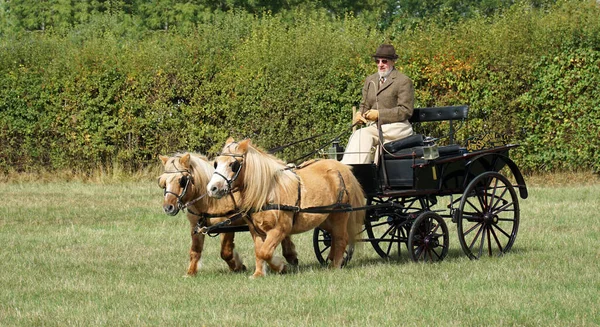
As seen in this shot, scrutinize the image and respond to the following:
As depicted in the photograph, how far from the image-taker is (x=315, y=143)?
738 inches

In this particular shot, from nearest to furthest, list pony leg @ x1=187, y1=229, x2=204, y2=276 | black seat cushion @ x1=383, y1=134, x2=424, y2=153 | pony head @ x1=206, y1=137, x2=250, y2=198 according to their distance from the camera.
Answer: pony head @ x1=206, y1=137, x2=250, y2=198
pony leg @ x1=187, y1=229, x2=204, y2=276
black seat cushion @ x1=383, y1=134, x2=424, y2=153

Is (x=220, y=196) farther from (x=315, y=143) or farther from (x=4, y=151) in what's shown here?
(x=4, y=151)

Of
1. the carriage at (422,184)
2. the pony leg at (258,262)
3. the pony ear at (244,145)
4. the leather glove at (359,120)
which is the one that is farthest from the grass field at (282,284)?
the leather glove at (359,120)

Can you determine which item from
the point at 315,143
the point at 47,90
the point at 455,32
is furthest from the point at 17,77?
the point at 455,32

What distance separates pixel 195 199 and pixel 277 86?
10.4m

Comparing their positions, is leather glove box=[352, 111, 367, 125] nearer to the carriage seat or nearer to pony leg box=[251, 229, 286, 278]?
the carriage seat

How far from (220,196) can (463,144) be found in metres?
10.1

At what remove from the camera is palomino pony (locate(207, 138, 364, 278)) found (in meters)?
8.93

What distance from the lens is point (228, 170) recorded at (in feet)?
28.7

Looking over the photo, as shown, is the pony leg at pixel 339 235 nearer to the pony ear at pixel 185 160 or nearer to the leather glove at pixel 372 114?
the leather glove at pixel 372 114

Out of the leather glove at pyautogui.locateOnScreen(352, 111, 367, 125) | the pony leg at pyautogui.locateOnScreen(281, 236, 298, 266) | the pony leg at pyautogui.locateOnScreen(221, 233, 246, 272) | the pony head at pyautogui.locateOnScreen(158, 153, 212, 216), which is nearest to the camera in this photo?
the pony head at pyautogui.locateOnScreen(158, 153, 212, 216)

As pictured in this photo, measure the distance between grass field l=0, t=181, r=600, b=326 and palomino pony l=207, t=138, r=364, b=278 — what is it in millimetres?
352

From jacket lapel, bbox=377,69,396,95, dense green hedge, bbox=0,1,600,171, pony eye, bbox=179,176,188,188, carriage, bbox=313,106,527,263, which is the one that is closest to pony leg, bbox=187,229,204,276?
pony eye, bbox=179,176,188,188

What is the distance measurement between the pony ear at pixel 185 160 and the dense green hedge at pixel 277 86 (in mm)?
9758
